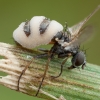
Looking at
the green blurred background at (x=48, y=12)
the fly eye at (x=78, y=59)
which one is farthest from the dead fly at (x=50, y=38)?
the green blurred background at (x=48, y=12)

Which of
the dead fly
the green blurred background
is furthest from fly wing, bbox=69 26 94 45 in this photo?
the green blurred background

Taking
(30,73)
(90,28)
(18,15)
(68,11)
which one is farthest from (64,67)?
(68,11)

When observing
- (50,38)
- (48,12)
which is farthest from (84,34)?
(48,12)

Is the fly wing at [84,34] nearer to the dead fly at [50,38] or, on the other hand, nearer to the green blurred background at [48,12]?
the dead fly at [50,38]

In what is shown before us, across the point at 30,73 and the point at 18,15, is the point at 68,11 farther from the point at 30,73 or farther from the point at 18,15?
the point at 30,73

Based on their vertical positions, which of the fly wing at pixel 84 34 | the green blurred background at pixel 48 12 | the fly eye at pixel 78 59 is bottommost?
the fly eye at pixel 78 59

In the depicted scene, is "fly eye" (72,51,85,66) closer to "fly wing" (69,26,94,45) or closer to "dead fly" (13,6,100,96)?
"dead fly" (13,6,100,96)
